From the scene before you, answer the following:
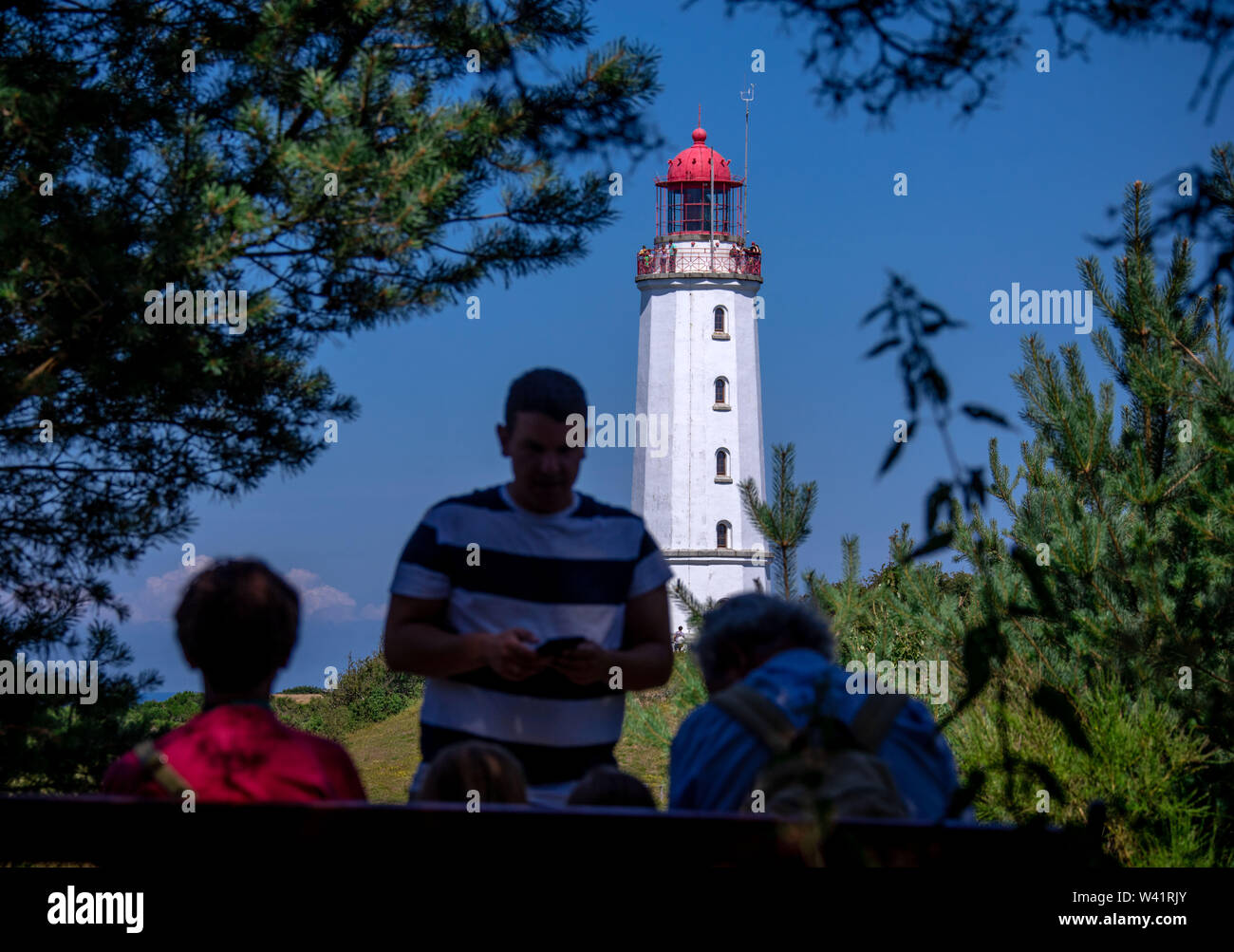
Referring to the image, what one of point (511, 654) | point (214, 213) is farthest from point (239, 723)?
point (214, 213)

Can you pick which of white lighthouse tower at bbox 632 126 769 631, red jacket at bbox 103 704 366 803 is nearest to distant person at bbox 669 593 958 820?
red jacket at bbox 103 704 366 803

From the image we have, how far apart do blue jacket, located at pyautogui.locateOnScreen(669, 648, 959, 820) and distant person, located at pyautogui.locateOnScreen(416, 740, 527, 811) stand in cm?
36

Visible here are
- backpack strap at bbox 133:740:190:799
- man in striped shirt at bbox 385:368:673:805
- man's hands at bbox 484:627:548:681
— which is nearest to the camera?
backpack strap at bbox 133:740:190:799

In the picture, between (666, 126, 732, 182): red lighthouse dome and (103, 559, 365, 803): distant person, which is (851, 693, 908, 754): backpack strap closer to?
(103, 559, 365, 803): distant person

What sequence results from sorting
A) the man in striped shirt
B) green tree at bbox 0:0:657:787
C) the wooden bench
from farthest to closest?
1. green tree at bbox 0:0:657:787
2. the man in striped shirt
3. the wooden bench

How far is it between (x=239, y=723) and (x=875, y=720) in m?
1.30

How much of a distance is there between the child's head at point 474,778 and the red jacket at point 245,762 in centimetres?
24

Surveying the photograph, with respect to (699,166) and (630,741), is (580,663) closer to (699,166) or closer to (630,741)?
(630,741)

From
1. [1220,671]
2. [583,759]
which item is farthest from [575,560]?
[1220,671]

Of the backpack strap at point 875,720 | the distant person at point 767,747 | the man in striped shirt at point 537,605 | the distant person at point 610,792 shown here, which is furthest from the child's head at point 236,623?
the backpack strap at point 875,720

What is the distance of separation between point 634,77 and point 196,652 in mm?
4238

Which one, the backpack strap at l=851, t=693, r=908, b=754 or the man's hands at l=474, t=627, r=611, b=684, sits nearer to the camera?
the backpack strap at l=851, t=693, r=908, b=754

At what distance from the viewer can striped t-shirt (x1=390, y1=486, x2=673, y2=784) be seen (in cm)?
324

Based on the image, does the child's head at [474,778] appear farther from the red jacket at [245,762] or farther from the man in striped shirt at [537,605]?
the man in striped shirt at [537,605]
